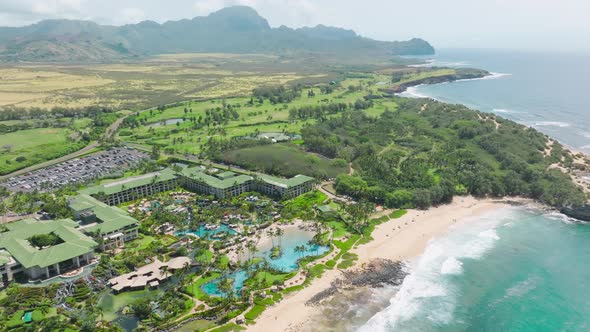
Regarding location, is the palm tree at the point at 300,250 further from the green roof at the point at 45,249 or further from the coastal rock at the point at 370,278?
the green roof at the point at 45,249

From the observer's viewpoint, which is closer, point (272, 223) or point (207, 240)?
point (207, 240)

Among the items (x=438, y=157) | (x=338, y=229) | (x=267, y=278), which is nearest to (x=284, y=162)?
(x=338, y=229)

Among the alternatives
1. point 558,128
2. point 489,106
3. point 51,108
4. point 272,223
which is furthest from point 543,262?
point 51,108

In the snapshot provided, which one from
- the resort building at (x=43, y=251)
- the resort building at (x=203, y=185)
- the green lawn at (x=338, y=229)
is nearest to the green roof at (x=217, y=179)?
the resort building at (x=203, y=185)

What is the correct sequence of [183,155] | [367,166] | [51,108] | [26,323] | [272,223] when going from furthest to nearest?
1. [51,108]
2. [183,155]
3. [367,166]
4. [272,223]
5. [26,323]

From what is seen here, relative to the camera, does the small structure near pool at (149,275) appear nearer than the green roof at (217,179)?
Yes

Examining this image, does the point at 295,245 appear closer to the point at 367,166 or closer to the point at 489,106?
the point at 367,166
